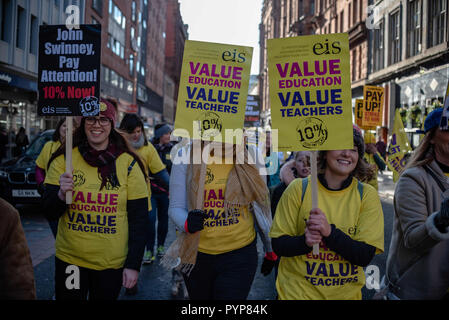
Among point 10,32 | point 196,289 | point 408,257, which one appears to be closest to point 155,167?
point 196,289

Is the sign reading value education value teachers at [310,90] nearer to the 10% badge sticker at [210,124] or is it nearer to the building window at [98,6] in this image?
the 10% badge sticker at [210,124]

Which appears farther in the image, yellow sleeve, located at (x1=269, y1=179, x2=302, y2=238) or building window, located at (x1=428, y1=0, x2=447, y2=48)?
building window, located at (x1=428, y1=0, x2=447, y2=48)

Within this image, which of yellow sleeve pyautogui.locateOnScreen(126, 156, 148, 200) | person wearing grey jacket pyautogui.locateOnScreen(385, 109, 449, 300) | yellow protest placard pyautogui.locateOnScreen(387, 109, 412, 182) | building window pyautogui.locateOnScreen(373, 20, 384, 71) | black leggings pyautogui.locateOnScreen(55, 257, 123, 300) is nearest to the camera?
person wearing grey jacket pyautogui.locateOnScreen(385, 109, 449, 300)

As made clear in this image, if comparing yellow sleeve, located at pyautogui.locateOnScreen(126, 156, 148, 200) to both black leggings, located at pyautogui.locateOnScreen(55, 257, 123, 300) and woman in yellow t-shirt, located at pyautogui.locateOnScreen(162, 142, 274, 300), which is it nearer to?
woman in yellow t-shirt, located at pyautogui.locateOnScreen(162, 142, 274, 300)

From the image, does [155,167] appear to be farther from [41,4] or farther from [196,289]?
[41,4]

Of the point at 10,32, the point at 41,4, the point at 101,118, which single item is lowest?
the point at 101,118

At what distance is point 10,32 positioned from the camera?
21.3 metres

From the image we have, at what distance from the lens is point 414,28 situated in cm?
2433

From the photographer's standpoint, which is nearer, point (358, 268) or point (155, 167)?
point (358, 268)

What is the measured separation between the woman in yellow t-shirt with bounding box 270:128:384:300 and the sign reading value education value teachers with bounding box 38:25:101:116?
1765 mm

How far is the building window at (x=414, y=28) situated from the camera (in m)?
23.6

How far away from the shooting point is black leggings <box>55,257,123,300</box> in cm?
298

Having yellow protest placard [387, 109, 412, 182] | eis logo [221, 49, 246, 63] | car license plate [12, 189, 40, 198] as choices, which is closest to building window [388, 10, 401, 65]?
yellow protest placard [387, 109, 412, 182]
